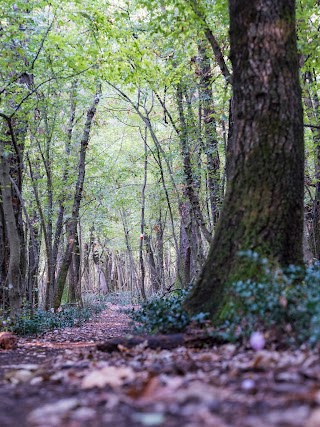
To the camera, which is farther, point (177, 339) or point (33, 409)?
point (177, 339)

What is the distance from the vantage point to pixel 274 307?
334 centimetres

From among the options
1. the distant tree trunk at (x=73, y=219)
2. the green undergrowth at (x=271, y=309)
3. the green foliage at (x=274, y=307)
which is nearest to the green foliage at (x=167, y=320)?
the green undergrowth at (x=271, y=309)

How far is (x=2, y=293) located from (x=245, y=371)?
26.3 feet

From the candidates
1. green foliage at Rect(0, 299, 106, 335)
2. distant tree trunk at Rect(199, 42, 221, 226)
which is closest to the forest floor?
green foliage at Rect(0, 299, 106, 335)

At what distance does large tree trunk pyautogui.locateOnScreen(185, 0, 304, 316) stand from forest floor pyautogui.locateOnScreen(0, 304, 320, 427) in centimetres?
118

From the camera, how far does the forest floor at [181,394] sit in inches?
67.9

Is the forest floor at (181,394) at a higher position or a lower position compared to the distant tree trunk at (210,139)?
lower

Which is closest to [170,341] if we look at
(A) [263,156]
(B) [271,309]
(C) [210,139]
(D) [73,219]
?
(B) [271,309]

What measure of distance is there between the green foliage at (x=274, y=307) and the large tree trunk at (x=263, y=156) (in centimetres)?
26

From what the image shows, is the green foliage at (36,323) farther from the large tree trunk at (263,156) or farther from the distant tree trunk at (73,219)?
the large tree trunk at (263,156)

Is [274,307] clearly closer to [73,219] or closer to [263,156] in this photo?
[263,156]

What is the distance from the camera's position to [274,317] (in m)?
3.33

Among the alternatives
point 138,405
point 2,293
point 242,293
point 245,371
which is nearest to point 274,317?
point 242,293

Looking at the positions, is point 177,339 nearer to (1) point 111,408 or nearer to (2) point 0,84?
(1) point 111,408
